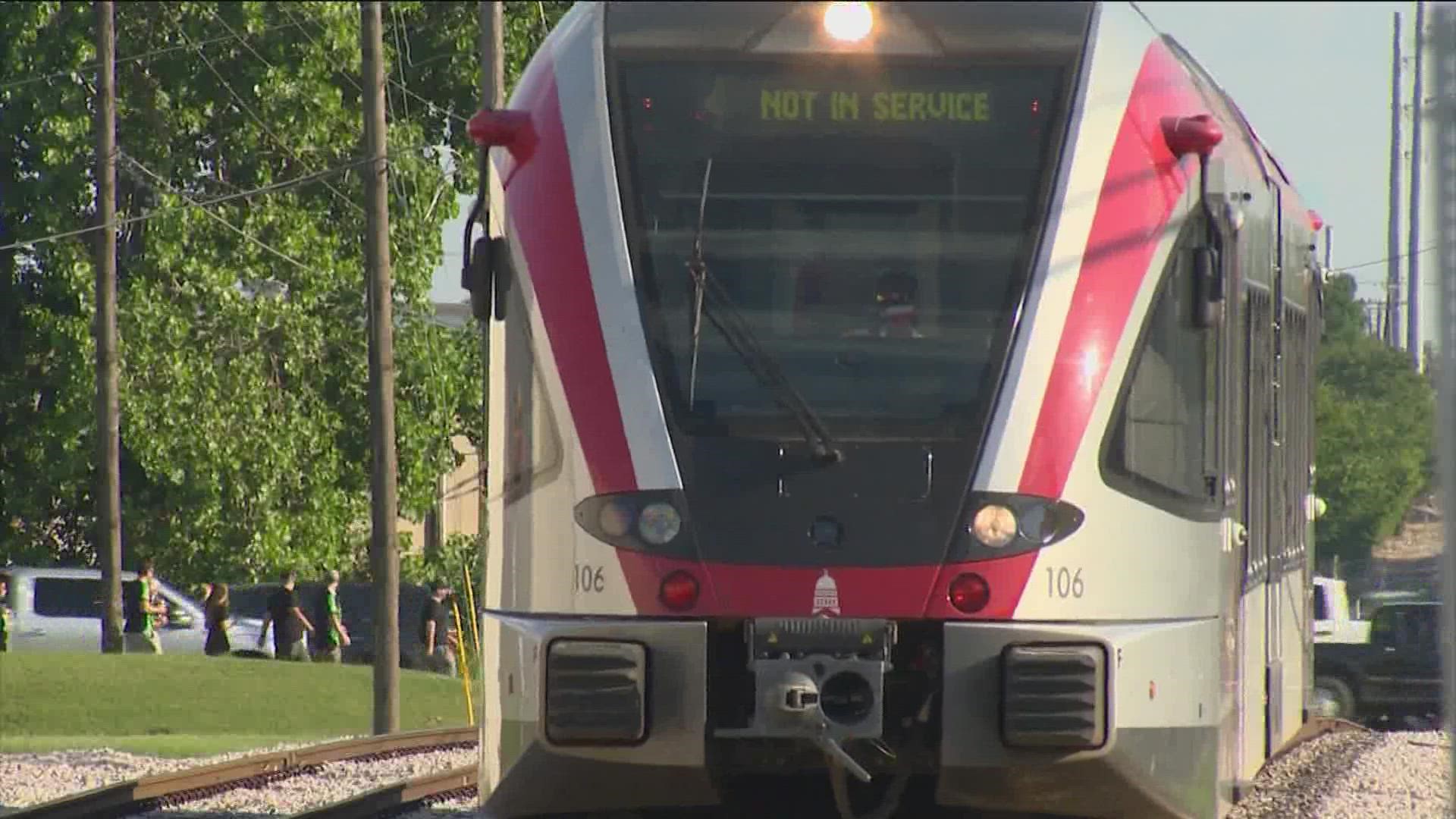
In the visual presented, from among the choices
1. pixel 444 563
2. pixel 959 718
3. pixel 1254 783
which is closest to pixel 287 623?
pixel 444 563

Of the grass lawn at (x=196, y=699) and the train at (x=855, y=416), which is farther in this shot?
the grass lawn at (x=196, y=699)

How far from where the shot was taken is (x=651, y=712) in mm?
8297

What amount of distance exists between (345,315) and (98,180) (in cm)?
625

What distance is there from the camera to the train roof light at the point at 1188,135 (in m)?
8.90

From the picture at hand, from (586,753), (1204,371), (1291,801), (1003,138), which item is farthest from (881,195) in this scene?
(1291,801)

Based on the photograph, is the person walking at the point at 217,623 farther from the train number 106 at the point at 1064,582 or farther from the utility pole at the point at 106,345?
the train number 106 at the point at 1064,582

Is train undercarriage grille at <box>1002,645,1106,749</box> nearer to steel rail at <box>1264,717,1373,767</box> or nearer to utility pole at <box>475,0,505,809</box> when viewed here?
utility pole at <box>475,0,505,809</box>

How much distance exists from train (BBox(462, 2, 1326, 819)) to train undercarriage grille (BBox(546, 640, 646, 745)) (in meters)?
0.01

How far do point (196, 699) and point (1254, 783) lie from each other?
589 inches

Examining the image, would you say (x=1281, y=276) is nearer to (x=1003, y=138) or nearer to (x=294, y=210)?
(x=1003, y=138)

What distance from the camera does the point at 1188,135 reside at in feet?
29.2

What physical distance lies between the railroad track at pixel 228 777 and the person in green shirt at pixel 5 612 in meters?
12.0

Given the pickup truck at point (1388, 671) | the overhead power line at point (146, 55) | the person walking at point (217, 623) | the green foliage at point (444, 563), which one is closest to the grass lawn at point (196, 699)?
the person walking at point (217, 623)

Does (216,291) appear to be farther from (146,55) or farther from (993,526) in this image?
(993,526)
